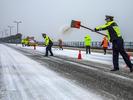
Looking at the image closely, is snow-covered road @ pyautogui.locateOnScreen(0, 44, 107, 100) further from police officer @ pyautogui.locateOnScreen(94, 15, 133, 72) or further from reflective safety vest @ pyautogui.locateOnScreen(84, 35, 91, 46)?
reflective safety vest @ pyautogui.locateOnScreen(84, 35, 91, 46)

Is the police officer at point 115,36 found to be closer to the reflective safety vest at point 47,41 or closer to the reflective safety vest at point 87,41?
the reflective safety vest at point 47,41

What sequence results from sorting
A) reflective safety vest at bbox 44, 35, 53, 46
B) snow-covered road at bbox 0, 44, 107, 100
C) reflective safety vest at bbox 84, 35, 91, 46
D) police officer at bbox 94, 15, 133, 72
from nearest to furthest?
snow-covered road at bbox 0, 44, 107, 100
police officer at bbox 94, 15, 133, 72
reflective safety vest at bbox 44, 35, 53, 46
reflective safety vest at bbox 84, 35, 91, 46

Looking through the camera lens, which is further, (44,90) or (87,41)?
(87,41)

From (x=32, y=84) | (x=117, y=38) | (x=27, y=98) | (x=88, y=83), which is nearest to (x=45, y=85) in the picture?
(x=32, y=84)

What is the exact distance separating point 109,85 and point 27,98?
2374 millimetres

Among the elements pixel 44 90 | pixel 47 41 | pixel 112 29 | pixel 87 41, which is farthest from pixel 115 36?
pixel 87 41

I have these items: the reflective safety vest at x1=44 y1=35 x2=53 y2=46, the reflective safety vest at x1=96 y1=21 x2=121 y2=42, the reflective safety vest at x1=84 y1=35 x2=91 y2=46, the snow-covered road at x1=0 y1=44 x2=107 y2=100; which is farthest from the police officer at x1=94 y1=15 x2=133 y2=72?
the reflective safety vest at x1=84 y1=35 x2=91 y2=46

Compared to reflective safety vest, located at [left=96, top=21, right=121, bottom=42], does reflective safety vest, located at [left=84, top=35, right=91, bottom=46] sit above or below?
below

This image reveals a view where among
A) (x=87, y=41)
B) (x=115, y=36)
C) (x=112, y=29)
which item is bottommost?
(x=87, y=41)

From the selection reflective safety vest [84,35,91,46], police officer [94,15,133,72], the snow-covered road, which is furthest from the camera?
reflective safety vest [84,35,91,46]

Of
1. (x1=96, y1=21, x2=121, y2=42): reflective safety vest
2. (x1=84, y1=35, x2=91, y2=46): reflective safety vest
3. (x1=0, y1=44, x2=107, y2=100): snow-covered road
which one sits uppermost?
(x1=96, y1=21, x2=121, y2=42): reflective safety vest

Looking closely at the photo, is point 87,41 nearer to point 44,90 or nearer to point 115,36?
point 115,36

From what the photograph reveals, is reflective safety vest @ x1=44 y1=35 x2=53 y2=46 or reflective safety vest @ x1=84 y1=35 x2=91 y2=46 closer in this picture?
reflective safety vest @ x1=44 y1=35 x2=53 y2=46

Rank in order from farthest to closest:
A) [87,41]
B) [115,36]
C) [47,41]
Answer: [87,41]
[47,41]
[115,36]
